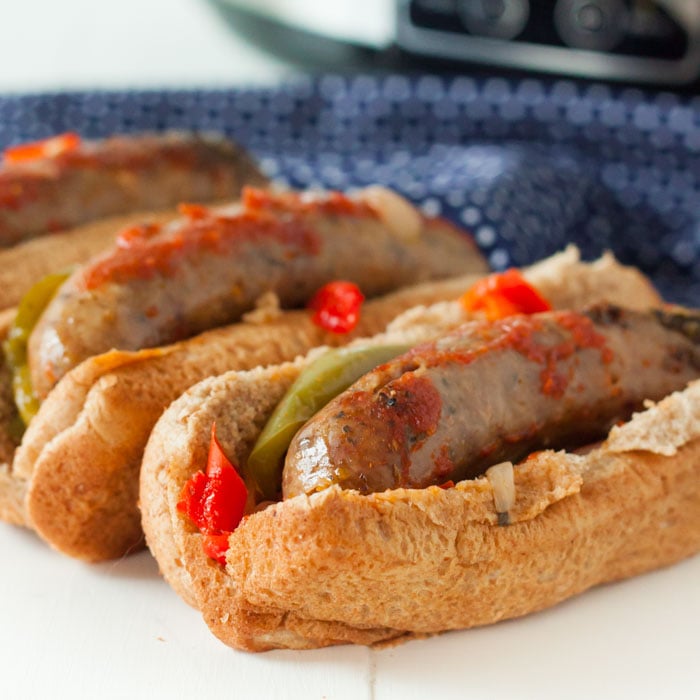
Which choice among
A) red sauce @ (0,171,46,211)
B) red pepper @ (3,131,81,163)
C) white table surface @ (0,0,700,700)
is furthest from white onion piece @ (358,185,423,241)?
white table surface @ (0,0,700,700)

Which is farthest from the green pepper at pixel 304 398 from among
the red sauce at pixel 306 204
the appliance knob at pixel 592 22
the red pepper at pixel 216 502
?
the appliance knob at pixel 592 22

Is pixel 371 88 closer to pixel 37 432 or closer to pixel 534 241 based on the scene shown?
pixel 534 241

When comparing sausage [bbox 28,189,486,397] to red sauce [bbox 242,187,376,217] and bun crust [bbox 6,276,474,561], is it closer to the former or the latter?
red sauce [bbox 242,187,376,217]

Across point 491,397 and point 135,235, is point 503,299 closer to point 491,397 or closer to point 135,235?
point 491,397

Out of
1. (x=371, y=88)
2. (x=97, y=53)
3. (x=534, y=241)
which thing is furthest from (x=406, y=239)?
(x=97, y=53)

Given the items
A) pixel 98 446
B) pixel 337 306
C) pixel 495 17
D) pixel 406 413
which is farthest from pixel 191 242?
pixel 495 17

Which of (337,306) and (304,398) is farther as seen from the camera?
(337,306)
